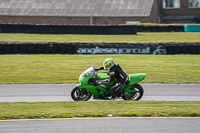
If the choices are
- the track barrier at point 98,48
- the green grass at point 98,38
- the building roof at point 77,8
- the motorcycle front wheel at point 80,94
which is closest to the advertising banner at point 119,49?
the track barrier at point 98,48

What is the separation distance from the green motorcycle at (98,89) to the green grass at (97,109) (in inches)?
29.5

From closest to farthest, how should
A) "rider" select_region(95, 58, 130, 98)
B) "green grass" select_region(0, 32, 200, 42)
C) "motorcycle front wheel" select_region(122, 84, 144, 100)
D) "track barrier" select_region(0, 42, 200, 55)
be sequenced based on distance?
"rider" select_region(95, 58, 130, 98) → "motorcycle front wheel" select_region(122, 84, 144, 100) → "track barrier" select_region(0, 42, 200, 55) → "green grass" select_region(0, 32, 200, 42)

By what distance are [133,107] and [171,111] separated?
3.41 ft

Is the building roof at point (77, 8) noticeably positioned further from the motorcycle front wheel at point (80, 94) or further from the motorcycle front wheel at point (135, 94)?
the motorcycle front wheel at point (80, 94)

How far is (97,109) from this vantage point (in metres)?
8.38

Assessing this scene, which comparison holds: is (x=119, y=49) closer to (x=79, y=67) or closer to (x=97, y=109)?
(x=79, y=67)

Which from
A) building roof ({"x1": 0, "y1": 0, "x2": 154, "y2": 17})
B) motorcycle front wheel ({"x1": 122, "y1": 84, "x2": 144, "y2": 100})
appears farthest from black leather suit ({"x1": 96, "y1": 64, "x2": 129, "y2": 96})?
building roof ({"x1": 0, "y1": 0, "x2": 154, "y2": 17})

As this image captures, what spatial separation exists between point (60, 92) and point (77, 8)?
29.2 metres

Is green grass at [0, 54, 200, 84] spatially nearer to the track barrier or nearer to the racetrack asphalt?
the track barrier

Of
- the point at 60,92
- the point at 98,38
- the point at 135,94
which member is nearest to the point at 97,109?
the point at 135,94

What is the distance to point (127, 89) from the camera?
33.2 feet

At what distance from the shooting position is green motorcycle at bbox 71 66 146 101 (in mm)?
9969

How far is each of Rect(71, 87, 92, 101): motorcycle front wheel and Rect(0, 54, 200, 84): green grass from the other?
3.69 metres

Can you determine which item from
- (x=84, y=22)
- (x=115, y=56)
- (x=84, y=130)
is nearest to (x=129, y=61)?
(x=115, y=56)
